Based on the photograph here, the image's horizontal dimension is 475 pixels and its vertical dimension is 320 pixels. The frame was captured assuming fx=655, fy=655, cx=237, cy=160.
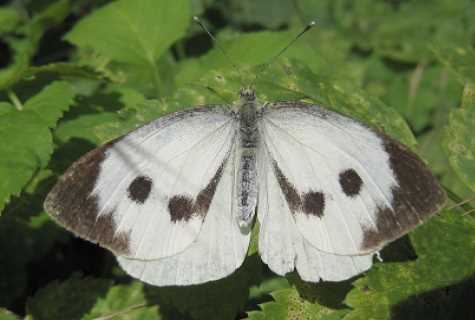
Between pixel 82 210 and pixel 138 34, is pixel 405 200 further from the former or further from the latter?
pixel 138 34

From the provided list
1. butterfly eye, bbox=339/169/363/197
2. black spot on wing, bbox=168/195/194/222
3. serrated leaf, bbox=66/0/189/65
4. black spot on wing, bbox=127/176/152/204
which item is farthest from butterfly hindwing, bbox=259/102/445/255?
serrated leaf, bbox=66/0/189/65

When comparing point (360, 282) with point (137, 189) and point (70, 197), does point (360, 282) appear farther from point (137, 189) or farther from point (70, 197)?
point (70, 197)

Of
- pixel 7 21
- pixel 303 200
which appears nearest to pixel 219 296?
pixel 303 200

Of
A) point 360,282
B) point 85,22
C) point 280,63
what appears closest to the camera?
point 360,282

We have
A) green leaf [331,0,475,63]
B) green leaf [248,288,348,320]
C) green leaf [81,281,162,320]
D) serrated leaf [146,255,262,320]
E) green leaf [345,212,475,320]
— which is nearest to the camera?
green leaf [345,212,475,320]

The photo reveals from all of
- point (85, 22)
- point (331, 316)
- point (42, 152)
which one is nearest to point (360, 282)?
point (331, 316)

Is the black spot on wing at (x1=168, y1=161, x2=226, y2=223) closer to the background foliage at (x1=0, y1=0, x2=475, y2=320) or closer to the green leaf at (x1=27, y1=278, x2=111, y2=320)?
the background foliage at (x1=0, y1=0, x2=475, y2=320)

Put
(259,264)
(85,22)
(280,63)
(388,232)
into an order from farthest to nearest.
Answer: (85,22) < (280,63) < (259,264) < (388,232)
